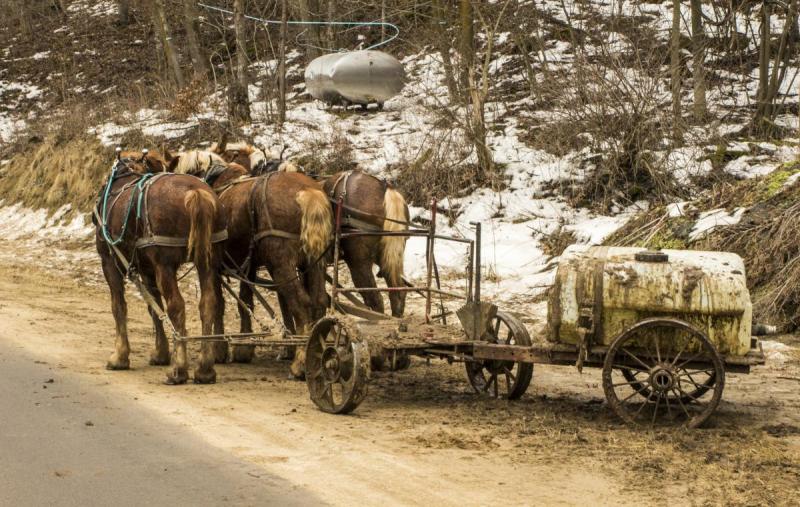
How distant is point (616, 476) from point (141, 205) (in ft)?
17.7

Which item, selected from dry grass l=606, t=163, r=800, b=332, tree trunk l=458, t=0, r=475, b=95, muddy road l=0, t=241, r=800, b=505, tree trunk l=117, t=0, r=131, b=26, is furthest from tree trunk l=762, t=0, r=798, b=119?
tree trunk l=117, t=0, r=131, b=26

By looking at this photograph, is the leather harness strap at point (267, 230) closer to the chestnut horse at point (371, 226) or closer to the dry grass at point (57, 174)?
the chestnut horse at point (371, 226)

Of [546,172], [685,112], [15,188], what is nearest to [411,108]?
[546,172]

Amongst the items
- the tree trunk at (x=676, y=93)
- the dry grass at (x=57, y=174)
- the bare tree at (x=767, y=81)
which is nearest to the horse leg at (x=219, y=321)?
the tree trunk at (x=676, y=93)

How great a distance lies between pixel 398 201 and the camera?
418 inches

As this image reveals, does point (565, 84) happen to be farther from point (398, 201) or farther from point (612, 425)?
point (612, 425)

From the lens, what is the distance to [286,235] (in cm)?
1010

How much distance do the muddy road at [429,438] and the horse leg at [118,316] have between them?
0.14 meters

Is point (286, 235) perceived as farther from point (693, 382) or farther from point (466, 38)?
point (466, 38)

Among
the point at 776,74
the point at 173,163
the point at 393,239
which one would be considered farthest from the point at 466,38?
the point at 393,239

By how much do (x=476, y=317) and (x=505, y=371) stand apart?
62cm

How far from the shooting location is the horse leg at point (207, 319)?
31.5 feet

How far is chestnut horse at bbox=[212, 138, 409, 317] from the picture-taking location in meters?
10.5

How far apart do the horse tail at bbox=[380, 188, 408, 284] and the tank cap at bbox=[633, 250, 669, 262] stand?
3302 mm
